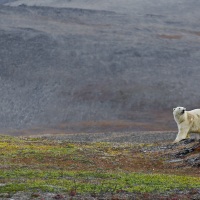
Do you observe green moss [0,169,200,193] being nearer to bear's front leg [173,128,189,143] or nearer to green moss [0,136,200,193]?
green moss [0,136,200,193]

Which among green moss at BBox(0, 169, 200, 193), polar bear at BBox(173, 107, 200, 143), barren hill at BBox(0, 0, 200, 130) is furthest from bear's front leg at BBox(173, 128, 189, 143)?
barren hill at BBox(0, 0, 200, 130)

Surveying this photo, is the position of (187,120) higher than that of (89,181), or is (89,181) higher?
(187,120)

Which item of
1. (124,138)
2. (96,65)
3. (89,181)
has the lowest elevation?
(124,138)

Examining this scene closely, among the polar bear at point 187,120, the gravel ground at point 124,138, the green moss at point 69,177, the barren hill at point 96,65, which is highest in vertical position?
the barren hill at point 96,65

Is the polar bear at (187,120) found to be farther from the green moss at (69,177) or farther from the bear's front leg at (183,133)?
the green moss at (69,177)

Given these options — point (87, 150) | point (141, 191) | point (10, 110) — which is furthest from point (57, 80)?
point (141, 191)

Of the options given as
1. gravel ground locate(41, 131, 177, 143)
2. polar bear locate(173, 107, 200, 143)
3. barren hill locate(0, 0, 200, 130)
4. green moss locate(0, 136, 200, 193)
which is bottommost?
gravel ground locate(41, 131, 177, 143)

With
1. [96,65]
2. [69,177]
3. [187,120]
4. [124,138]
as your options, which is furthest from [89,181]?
[96,65]

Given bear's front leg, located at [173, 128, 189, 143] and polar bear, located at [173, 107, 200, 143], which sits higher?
polar bear, located at [173, 107, 200, 143]

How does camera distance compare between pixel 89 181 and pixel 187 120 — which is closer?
pixel 89 181

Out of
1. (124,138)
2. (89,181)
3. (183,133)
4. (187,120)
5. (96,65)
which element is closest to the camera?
(89,181)

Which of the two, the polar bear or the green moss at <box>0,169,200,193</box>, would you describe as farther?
the polar bear

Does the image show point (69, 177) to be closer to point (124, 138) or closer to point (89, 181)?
point (89, 181)

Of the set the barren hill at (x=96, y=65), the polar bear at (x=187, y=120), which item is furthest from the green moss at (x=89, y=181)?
the barren hill at (x=96, y=65)
